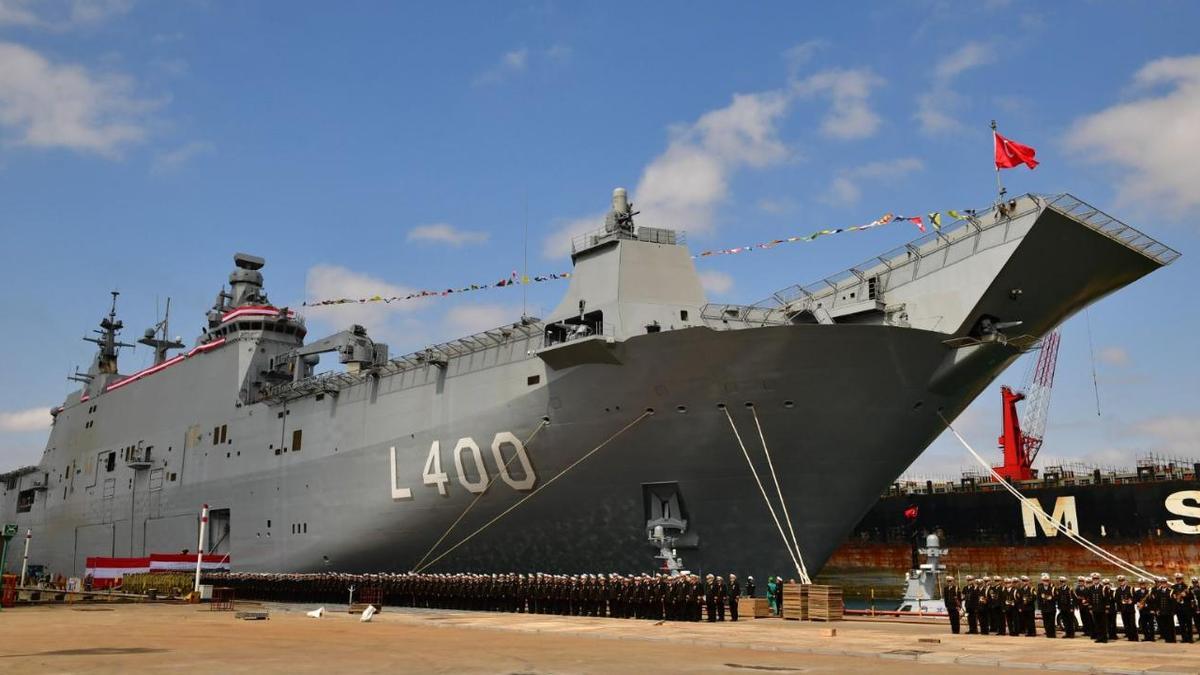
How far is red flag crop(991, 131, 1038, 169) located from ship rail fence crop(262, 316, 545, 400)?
1049cm

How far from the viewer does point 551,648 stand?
1227cm

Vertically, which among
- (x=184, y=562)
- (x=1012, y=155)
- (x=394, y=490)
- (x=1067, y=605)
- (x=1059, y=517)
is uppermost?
(x=1012, y=155)

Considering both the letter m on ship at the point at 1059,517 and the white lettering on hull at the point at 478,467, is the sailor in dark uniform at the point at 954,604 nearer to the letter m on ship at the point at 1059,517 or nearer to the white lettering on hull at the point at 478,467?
the white lettering on hull at the point at 478,467

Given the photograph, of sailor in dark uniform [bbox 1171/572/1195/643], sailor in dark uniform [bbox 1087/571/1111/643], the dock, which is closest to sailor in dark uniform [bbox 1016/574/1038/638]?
the dock

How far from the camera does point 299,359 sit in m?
31.3

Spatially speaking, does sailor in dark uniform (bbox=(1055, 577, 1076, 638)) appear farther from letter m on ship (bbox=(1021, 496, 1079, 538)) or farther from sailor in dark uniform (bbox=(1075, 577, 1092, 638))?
letter m on ship (bbox=(1021, 496, 1079, 538))

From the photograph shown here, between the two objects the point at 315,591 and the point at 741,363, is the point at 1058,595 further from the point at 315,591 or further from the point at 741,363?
the point at 315,591

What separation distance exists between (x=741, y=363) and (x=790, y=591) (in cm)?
460

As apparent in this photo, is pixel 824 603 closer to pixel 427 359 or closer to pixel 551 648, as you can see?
pixel 551 648

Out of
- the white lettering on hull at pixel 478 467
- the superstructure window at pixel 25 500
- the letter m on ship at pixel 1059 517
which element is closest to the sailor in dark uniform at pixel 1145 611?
the white lettering on hull at pixel 478 467

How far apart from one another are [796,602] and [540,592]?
5.90 meters

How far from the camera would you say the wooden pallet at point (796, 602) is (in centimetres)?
1683

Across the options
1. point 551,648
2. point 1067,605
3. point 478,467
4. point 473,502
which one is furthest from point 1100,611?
point 473,502

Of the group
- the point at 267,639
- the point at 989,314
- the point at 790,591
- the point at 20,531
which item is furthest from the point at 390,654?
the point at 20,531
